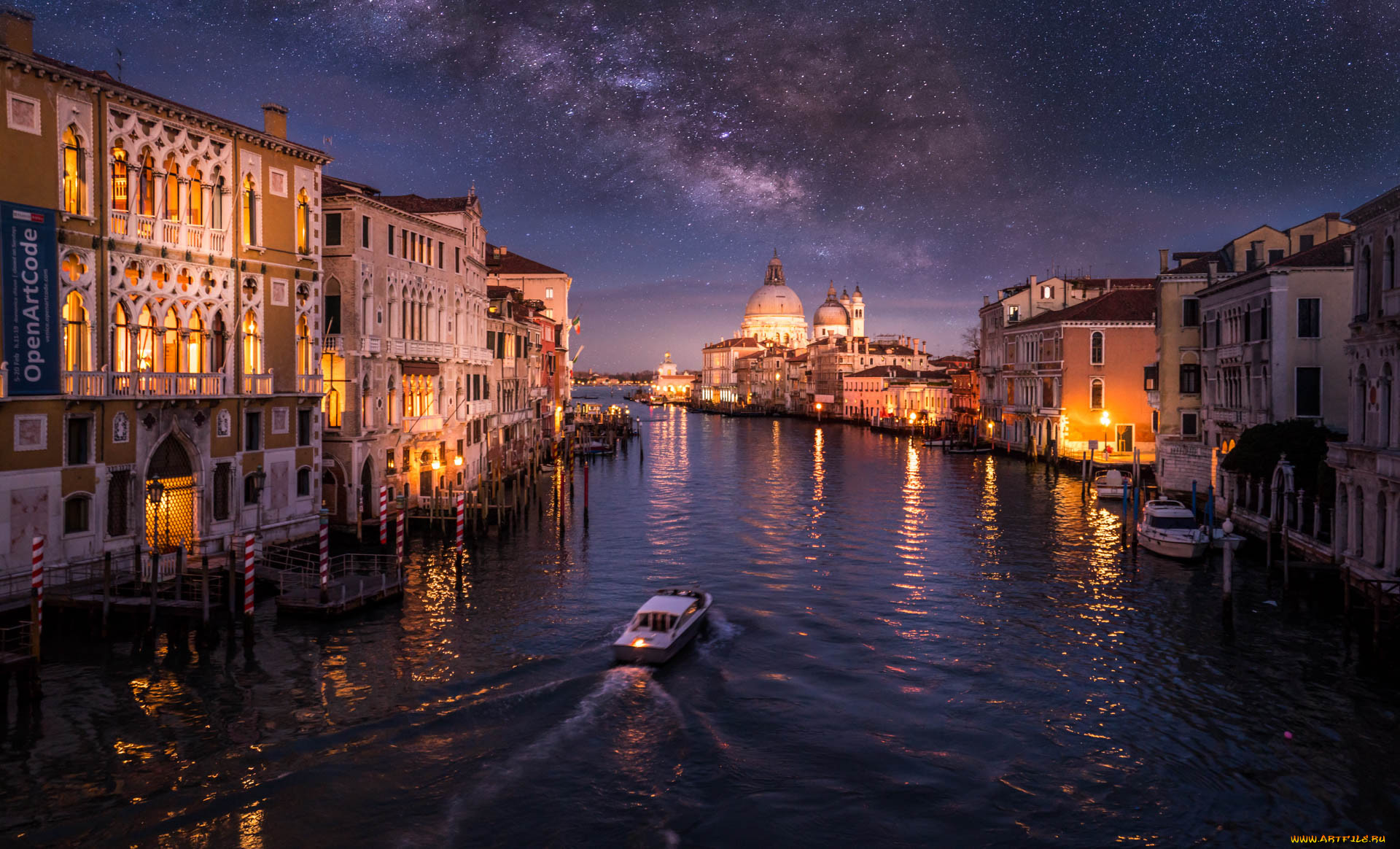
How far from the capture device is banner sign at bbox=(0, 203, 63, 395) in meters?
19.2

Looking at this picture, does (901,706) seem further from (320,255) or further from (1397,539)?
(320,255)

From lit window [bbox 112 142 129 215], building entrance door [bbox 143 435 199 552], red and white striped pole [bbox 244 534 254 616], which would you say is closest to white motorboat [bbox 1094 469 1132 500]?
red and white striped pole [bbox 244 534 254 616]

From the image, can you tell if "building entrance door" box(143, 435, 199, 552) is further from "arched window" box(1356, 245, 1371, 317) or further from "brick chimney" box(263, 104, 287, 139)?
"arched window" box(1356, 245, 1371, 317)

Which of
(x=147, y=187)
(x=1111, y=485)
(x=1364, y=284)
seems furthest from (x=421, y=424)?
(x=1111, y=485)

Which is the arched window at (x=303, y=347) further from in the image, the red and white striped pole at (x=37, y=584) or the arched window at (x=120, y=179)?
the red and white striped pole at (x=37, y=584)

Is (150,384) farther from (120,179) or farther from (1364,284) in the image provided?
(1364,284)

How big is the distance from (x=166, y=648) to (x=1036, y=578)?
2194 centimetres

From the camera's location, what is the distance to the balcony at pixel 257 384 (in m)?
25.4

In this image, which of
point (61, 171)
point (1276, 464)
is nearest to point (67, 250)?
point (61, 171)

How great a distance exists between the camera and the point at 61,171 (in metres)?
20.4

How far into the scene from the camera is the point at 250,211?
84.2ft

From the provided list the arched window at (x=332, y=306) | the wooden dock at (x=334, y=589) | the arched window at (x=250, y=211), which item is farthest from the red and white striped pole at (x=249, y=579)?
the arched window at (x=332, y=306)

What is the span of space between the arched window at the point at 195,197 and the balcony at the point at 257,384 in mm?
4013

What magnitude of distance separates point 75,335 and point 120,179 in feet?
12.4
